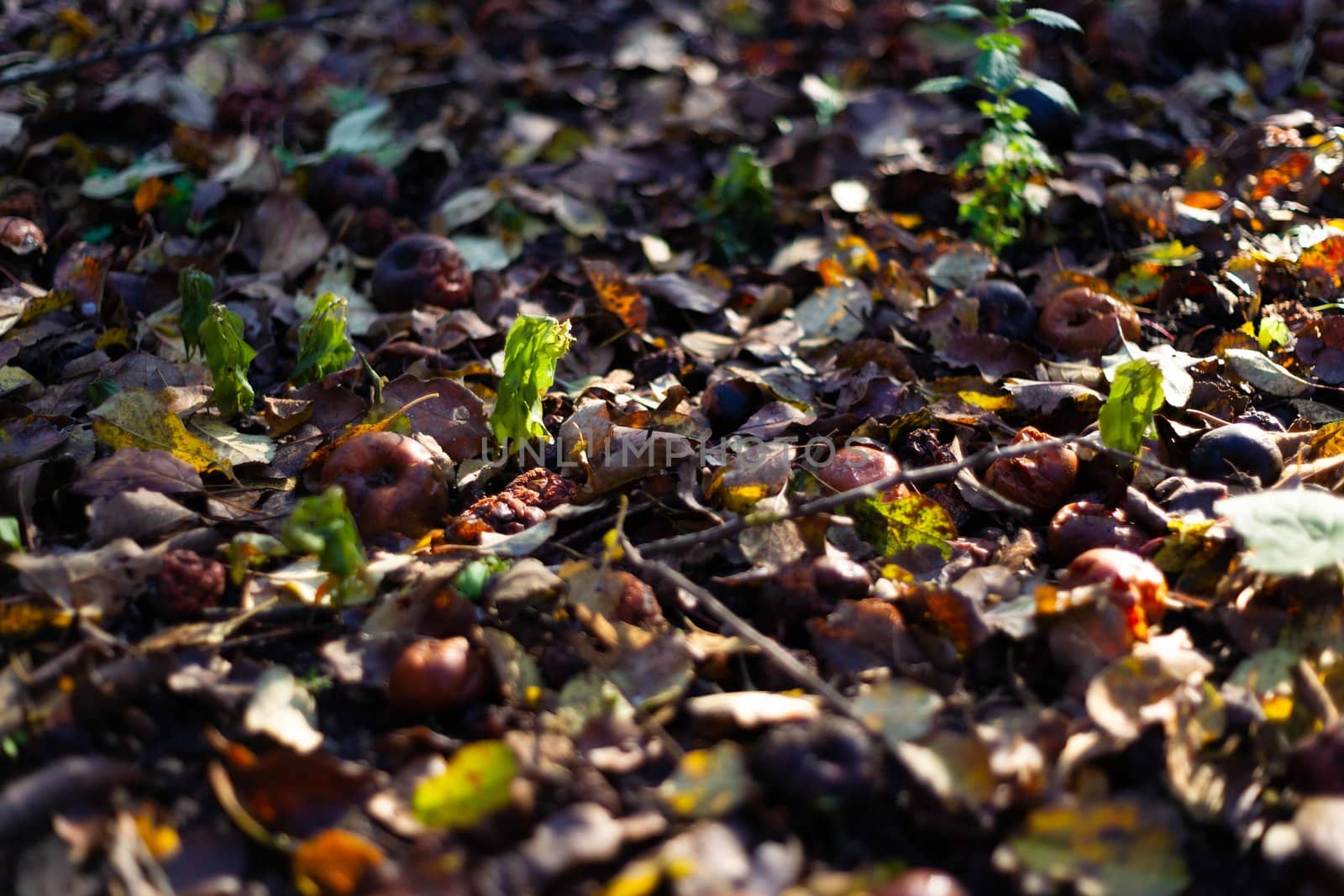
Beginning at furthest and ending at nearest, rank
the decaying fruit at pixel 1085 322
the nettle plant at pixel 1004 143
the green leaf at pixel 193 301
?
the nettle plant at pixel 1004 143
the decaying fruit at pixel 1085 322
the green leaf at pixel 193 301

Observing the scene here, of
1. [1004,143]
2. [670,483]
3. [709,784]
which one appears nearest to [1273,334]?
[1004,143]

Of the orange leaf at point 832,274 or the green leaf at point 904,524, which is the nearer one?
the green leaf at point 904,524

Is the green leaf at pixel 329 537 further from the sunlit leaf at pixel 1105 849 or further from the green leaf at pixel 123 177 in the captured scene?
the green leaf at pixel 123 177

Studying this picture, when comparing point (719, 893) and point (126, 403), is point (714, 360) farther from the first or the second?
point (719, 893)

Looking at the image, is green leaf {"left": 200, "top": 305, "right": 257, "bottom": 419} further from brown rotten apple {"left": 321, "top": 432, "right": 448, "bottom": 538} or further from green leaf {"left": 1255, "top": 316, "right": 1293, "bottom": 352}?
green leaf {"left": 1255, "top": 316, "right": 1293, "bottom": 352}

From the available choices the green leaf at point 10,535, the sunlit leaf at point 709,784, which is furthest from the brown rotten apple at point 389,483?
the sunlit leaf at point 709,784

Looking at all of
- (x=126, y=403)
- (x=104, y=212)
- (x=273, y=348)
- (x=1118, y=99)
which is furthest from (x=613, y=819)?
(x=1118, y=99)

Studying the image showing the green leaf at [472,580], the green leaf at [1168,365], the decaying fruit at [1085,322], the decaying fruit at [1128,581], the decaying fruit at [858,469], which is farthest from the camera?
the decaying fruit at [1085,322]

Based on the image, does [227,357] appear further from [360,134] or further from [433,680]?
[360,134]
